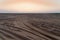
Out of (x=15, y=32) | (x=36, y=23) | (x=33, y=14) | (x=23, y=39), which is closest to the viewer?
(x=23, y=39)

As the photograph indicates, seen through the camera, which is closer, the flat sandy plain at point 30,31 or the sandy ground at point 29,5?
the flat sandy plain at point 30,31

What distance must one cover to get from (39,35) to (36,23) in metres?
0.35

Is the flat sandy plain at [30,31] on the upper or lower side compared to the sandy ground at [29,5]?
lower

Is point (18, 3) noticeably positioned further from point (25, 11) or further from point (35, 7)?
point (35, 7)

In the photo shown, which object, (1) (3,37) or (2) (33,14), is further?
(2) (33,14)

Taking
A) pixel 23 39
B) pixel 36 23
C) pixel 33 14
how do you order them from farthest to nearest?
1. pixel 33 14
2. pixel 36 23
3. pixel 23 39

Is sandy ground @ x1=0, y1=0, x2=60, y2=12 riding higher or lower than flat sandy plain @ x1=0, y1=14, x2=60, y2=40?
higher

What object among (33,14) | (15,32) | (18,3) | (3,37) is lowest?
(3,37)

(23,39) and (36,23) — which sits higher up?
(36,23)

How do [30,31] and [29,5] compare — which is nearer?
[30,31]

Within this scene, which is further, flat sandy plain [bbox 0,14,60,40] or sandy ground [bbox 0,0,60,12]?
sandy ground [bbox 0,0,60,12]

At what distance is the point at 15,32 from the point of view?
3.58 feet

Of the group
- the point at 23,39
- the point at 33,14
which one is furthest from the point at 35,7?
the point at 23,39

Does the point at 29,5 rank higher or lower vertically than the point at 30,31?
higher
